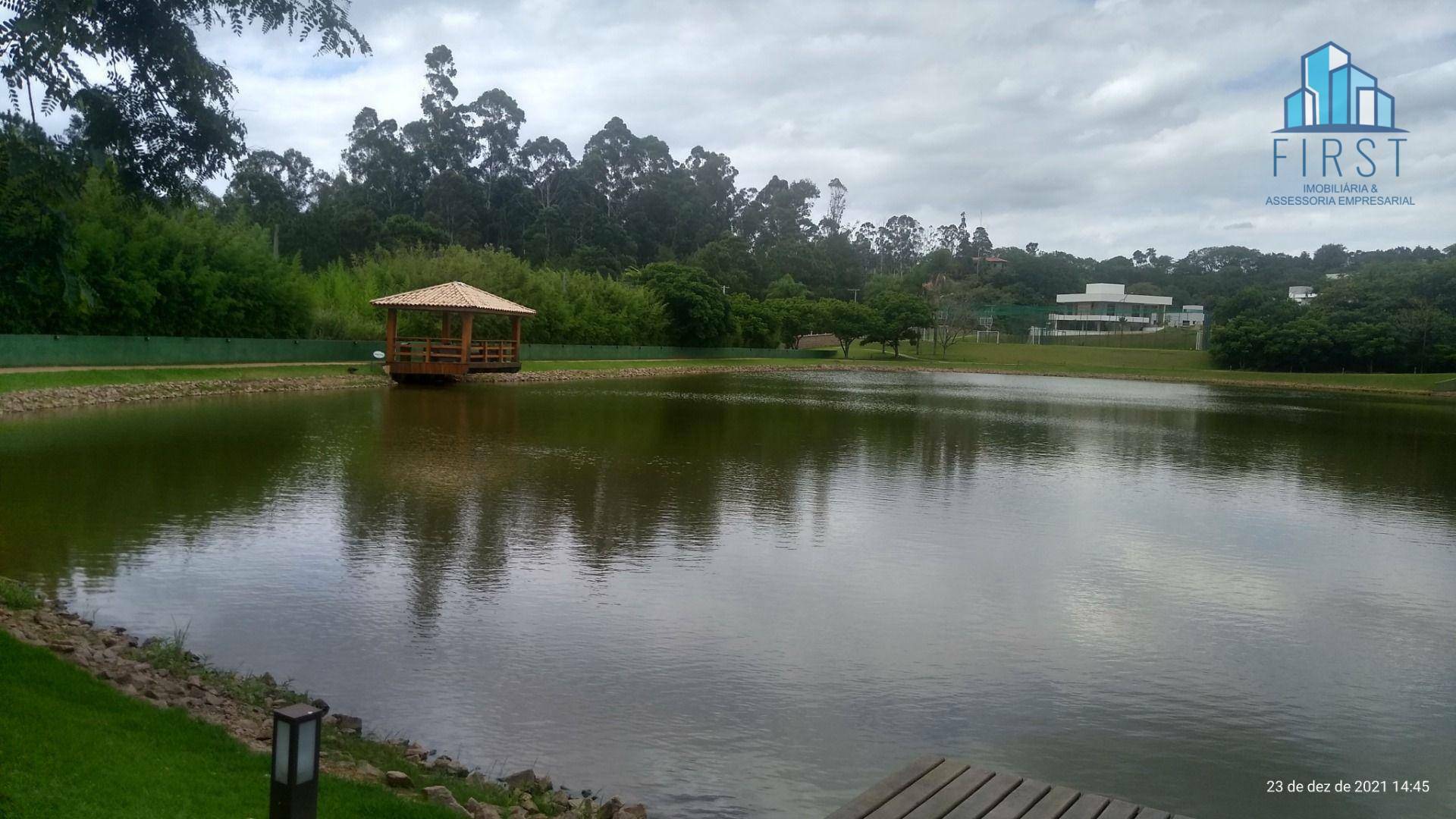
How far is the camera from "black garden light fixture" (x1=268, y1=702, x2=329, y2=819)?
346cm

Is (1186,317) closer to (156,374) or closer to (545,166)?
(545,166)

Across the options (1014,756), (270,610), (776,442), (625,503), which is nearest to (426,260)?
(776,442)

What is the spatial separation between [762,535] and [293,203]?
6361 centimetres

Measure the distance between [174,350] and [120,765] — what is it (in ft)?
89.1

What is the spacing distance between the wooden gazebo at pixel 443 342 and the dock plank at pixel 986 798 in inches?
1206

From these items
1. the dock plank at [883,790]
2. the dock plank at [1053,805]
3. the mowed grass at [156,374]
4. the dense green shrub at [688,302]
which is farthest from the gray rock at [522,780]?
the dense green shrub at [688,302]

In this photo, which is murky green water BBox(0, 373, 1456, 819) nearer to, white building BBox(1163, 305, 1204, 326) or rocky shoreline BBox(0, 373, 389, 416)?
rocky shoreline BBox(0, 373, 389, 416)

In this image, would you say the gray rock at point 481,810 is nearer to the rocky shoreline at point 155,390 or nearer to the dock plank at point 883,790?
the dock plank at point 883,790

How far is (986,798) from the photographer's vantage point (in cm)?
458

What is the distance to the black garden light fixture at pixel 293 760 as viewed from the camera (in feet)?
11.4

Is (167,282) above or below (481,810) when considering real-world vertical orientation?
above

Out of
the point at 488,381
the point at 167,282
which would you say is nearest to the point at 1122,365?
the point at 488,381

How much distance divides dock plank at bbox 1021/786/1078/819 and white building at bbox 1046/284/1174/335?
91114mm

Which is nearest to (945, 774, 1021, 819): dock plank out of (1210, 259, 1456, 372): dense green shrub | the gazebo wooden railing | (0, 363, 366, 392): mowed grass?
(0, 363, 366, 392): mowed grass
